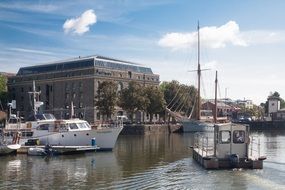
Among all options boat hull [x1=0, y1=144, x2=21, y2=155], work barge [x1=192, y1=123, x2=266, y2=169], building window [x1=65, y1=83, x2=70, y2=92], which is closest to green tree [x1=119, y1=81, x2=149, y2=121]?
building window [x1=65, y1=83, x2=70, y2=92]

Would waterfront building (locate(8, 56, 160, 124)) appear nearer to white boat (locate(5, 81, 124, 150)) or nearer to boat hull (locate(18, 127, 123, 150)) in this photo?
white boat (locate(5, 81, 124, 150))

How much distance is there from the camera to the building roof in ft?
516

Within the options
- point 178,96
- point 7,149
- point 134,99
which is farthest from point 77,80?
point 7,149

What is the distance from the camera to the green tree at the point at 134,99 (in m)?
126

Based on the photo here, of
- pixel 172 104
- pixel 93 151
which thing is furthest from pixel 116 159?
pixel 172 104

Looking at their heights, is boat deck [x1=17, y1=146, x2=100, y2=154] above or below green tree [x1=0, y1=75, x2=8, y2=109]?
below

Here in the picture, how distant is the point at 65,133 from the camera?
66438 mm

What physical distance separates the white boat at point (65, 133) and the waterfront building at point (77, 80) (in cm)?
7612

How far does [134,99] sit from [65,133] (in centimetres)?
6068

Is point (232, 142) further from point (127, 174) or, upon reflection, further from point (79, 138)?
point (79, 138)

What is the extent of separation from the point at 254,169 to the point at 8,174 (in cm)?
2355

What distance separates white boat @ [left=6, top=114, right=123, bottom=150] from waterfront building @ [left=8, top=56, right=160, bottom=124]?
76.1 m

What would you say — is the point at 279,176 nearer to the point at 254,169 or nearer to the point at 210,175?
the point at 254,169

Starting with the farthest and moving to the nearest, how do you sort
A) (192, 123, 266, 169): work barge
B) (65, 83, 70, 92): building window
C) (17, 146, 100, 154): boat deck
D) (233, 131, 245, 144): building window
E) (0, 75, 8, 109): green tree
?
1. (0, 75, 8, 109): green tree
2. (65, 83, 70, 92): building window
3. (17, 146, 100, 154): boat deck
4. (233, 131, 245, 144): building window
5. (192, 123, 266, 169): work barge
